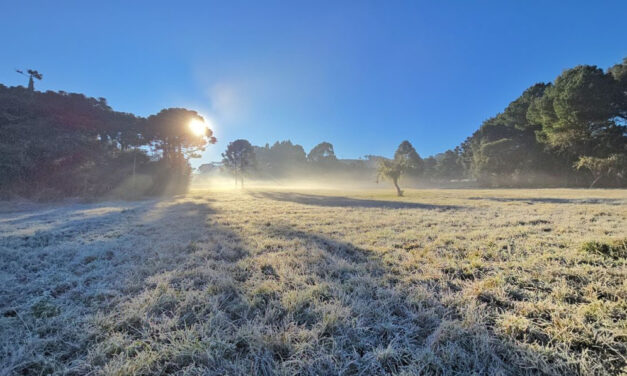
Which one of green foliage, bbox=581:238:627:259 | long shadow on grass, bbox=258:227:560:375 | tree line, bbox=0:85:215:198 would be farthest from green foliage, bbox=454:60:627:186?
tree line, bbox=0:85:215:198

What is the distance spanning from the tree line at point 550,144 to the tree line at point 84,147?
629 inches

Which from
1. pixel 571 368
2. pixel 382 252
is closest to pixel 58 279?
pixel 382 252

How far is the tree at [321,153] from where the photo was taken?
6988 centimetres

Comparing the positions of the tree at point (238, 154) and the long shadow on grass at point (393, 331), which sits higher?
the tree at point (238, 154)

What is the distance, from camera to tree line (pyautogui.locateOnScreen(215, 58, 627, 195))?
2091 centimetres

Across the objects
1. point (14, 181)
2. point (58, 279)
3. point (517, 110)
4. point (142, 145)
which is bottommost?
point (58, 279)

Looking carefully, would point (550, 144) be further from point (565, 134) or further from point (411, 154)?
point (411, 154)

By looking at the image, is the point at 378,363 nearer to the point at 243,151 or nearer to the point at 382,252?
the point at 382,252

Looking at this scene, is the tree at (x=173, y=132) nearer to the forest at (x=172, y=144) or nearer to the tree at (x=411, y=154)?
the forest at (x=172, y=144)

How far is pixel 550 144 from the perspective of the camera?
27672 millimetres

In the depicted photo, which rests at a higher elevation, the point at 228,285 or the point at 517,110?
the point at 517,110

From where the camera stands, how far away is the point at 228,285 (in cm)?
262

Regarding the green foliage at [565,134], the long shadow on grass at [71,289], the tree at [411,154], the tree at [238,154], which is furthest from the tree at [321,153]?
the long shadow on grass at [71,289]

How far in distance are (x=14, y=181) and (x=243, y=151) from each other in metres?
28.4
